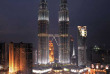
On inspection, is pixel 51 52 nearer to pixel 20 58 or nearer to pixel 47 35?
pixel 47 35

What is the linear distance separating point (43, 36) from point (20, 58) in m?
11.3

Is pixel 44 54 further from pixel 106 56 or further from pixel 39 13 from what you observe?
pixel 106 56

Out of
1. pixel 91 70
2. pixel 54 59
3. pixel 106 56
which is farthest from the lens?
pixel 54 59

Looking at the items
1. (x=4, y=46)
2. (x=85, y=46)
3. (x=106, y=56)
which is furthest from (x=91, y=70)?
(x=4, y=46)

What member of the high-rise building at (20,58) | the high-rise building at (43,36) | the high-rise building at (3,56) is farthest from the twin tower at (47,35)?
the high-rise building at (20,58)

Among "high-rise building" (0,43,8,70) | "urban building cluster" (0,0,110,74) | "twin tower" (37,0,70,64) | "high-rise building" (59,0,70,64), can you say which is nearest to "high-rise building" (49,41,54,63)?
"urban building cluster" (0,0,110,74)

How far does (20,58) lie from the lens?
16078mm

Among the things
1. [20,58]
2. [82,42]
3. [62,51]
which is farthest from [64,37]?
[20,58]

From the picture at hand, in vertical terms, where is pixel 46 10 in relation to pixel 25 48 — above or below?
above

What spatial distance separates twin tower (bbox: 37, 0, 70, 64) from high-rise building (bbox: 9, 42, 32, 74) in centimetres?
1052

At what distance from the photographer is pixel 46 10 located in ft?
90.4

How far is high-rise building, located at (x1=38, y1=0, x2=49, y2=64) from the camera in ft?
87.3

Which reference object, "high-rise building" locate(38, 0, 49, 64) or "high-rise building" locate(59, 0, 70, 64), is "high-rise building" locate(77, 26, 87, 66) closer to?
"high-rise building" locate(59, 0, 70, 64)

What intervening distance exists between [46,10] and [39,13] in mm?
1308
